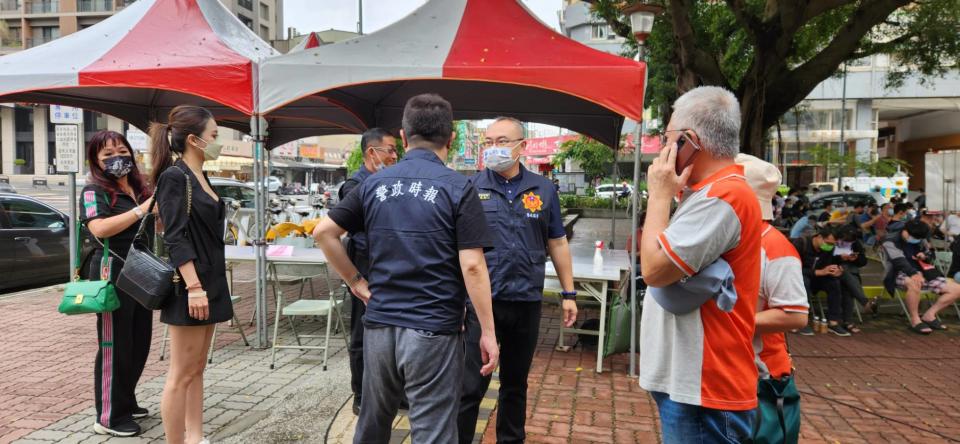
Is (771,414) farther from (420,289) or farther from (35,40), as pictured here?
(35,40)

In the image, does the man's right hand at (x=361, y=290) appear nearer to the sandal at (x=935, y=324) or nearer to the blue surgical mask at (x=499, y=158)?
the blue surgical mask at (x=499, y=158)

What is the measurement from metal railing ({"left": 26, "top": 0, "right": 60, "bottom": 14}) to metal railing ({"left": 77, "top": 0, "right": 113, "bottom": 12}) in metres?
2.28

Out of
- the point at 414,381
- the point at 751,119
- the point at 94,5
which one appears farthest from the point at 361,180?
the point at 94,5

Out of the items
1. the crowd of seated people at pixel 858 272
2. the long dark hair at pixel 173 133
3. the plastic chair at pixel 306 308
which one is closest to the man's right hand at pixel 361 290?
the long dark hair at pixel 173 133

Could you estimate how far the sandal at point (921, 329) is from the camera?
7.21m

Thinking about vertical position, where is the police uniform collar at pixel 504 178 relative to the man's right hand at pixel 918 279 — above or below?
above

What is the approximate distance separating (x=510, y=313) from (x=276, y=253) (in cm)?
376

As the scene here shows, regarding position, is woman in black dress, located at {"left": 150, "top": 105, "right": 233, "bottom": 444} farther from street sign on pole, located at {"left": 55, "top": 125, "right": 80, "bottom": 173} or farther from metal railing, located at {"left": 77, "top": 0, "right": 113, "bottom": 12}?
metal railing, located at {"left": 77, "top": 0, "right": 113, "bottom": 12}

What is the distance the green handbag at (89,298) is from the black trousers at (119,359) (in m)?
0.18

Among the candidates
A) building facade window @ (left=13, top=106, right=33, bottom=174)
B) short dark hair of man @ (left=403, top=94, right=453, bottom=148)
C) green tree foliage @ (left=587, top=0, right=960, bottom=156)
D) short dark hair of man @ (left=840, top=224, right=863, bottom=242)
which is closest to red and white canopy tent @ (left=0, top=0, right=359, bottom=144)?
short dark hair of man @ (left=403, top=94, right=453, bottom=148)

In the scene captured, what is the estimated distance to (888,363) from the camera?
5988mm

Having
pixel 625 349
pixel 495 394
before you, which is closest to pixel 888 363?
pixel 625 349

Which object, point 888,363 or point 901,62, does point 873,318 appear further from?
point 901,62

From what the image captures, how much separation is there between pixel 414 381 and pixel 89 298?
2155 millimetres
